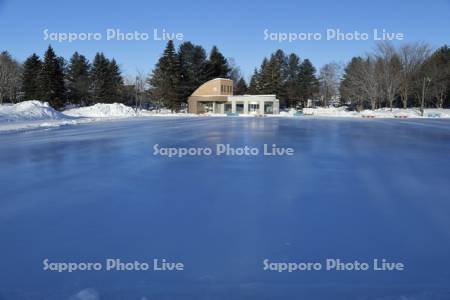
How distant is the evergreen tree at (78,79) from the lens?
192 ft

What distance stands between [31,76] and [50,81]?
17.1 ft

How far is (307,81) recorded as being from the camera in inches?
2751

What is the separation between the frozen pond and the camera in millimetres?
2984

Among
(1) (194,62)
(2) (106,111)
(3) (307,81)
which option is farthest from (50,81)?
(3) (307,81)

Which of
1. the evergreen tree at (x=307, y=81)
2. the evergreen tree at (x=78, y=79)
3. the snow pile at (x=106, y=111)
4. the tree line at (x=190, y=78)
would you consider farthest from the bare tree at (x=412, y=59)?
the evergreen tree at (x=78, y=79)

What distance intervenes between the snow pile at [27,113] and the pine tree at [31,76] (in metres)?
22.1

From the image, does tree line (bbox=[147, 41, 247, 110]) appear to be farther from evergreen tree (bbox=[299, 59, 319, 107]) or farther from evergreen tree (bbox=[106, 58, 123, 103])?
evergreen tree (bbox=[299, 59, 319, 107])

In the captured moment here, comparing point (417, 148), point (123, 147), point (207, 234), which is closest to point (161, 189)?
point (207, 234)

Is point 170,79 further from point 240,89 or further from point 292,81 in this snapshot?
point 292,81

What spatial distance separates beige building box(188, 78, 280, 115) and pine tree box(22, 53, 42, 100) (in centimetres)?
1982

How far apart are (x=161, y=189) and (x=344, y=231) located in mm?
2934

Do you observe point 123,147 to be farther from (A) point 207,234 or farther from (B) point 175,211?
(A) point 207,234

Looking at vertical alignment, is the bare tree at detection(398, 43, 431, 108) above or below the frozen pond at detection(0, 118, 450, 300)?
above

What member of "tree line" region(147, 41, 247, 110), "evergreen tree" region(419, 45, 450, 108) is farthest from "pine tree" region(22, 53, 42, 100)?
"evergreen tree" region(419, 45, 450, 108)
